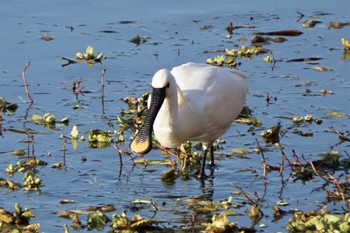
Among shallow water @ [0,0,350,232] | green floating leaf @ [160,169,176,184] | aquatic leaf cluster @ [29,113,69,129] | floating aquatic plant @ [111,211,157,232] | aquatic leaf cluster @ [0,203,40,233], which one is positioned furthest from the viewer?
aquatic leaf cluster @ [29,113,69,129]

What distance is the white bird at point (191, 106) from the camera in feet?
28.0

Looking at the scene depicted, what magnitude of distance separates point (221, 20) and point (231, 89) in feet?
13.9

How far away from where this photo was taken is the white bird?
8.55 meters

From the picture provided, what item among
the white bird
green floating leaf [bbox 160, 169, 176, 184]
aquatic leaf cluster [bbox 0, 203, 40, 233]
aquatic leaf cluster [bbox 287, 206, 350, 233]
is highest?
the white bird

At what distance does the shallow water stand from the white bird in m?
0.31

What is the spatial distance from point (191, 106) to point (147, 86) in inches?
92.8

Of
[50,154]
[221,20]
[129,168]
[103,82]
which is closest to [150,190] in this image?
[129,168]

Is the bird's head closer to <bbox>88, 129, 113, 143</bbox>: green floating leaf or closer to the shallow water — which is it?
the shallow water

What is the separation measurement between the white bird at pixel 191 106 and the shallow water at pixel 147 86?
1.02ft

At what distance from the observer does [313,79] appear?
37.0ft

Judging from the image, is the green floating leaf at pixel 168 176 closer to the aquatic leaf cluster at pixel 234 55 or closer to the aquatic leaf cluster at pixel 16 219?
the aquatic leaf cluster at pixel 16 219

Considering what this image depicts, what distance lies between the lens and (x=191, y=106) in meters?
8.80

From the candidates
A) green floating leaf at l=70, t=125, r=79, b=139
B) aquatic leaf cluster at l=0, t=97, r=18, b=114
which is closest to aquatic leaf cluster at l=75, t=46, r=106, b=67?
aquatic leaf cluster at l=0, t=97, r=18, b=114

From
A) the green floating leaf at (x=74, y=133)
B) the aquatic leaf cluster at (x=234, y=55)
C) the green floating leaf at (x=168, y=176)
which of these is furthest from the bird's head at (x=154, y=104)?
the aquatic leaf cluster at (x=234, y=55)
